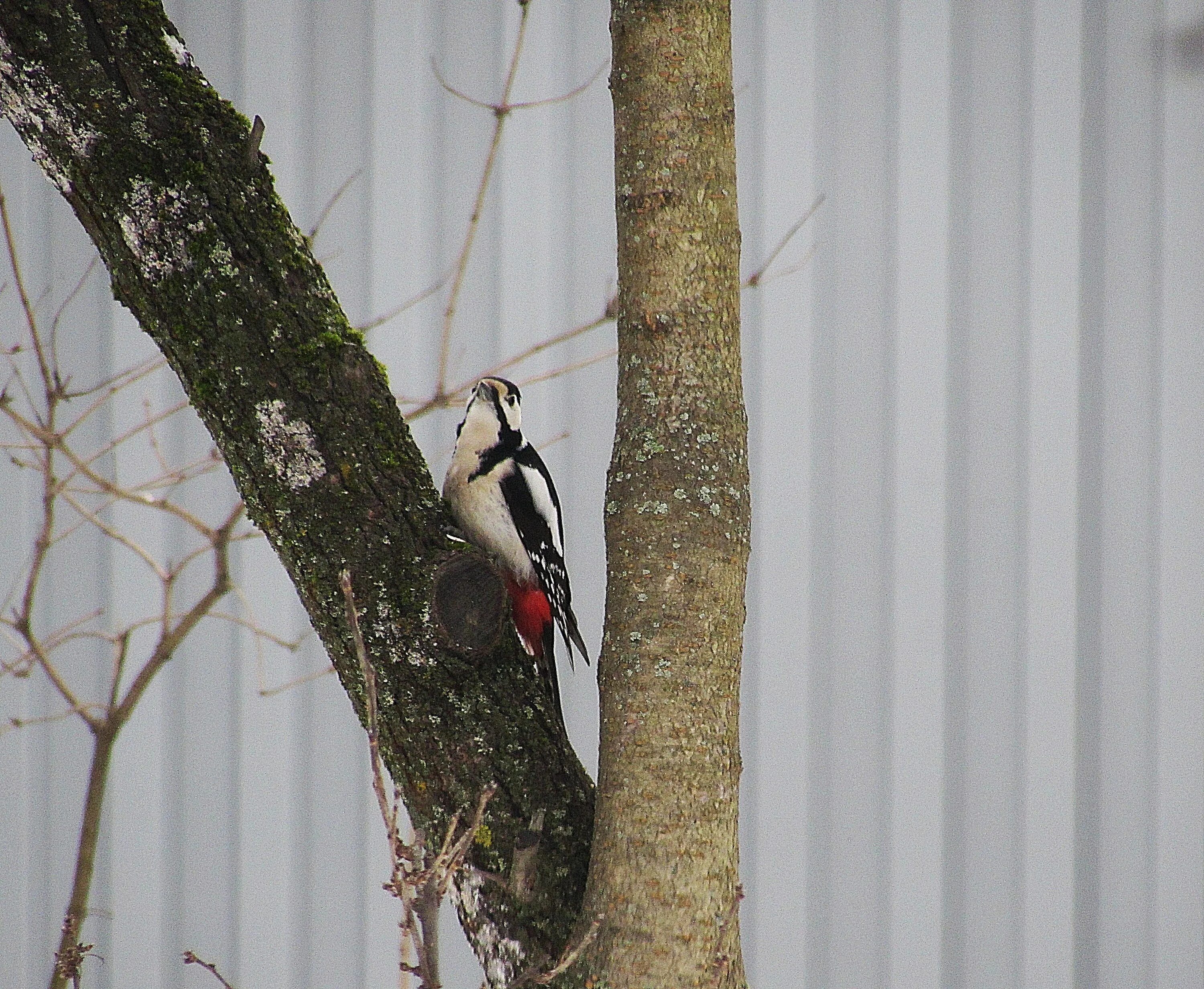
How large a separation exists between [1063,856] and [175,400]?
1.78 m

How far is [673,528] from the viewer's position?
74cm

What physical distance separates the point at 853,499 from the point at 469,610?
4.31 ft

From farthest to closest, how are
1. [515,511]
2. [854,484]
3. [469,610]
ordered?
1. [854,484]
2. [515,511]
3. [469,610]

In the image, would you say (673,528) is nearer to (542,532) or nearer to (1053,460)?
(542,532)

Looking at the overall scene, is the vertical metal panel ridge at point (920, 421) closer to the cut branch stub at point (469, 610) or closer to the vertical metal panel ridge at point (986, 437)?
the vertical metal panel ridge at point (986, 437)

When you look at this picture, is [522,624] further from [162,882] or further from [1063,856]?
[1063,856]

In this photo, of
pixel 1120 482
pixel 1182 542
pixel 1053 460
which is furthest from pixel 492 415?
pixel 1182 542

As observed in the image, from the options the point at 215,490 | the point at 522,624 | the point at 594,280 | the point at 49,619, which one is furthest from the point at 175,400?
the point at 522,624

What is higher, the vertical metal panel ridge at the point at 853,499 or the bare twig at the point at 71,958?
the vertical metal panel ridge at the point at 853,499

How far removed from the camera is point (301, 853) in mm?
1870

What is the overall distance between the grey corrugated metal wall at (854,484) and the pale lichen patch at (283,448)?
1.13m

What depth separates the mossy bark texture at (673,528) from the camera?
701 millimetres

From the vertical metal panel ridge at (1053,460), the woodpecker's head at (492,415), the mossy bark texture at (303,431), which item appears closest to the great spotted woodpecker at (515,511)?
the woodpecker's head at (492,415)

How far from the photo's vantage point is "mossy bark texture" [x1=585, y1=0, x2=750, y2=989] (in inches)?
27.6
